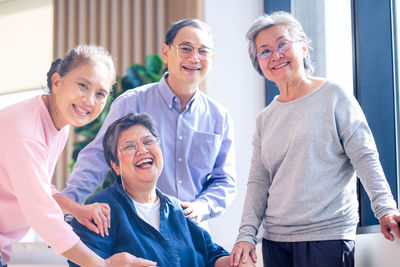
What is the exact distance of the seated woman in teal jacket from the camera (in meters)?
1.81

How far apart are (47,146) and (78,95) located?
0.59 ft

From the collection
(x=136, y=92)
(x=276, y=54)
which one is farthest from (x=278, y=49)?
(x=136, y=92)

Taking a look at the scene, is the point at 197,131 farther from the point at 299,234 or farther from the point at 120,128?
the point at 299,234

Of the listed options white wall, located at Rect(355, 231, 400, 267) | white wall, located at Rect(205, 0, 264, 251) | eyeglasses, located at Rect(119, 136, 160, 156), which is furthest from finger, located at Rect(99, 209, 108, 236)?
white wall, located at Rect(205, 0, 264, 251)

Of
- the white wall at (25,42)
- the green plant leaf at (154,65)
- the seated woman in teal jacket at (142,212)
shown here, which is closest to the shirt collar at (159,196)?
the seated woman in teal jacket at (142,212)

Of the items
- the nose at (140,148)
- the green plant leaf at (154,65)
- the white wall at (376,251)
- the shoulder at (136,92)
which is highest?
the green plant leaf at (154,65)

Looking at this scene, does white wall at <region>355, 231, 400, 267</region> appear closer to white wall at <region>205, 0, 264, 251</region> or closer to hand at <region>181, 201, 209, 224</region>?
hand at <region>181, 201, 209, 224</region>

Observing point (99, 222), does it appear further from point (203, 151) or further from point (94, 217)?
point (203, 151)

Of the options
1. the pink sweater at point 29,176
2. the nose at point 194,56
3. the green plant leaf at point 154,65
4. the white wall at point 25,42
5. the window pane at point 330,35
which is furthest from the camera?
the white wall at point 25,42

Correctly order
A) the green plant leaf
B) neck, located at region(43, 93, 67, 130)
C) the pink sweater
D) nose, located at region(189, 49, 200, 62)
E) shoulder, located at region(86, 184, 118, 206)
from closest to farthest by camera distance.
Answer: the pink sweater, neck, located at region(43, 93, 67, 130), shoulder, located at region(86, 184, 118, 206), nose, located at region(189, 49, 200, 62), the green plant leaf

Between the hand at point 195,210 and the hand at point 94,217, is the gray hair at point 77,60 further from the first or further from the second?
the hand at point 195,210

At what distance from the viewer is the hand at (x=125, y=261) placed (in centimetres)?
175

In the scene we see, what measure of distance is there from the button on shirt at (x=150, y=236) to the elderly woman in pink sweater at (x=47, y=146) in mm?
43

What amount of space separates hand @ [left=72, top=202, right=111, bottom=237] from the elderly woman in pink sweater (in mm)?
92
